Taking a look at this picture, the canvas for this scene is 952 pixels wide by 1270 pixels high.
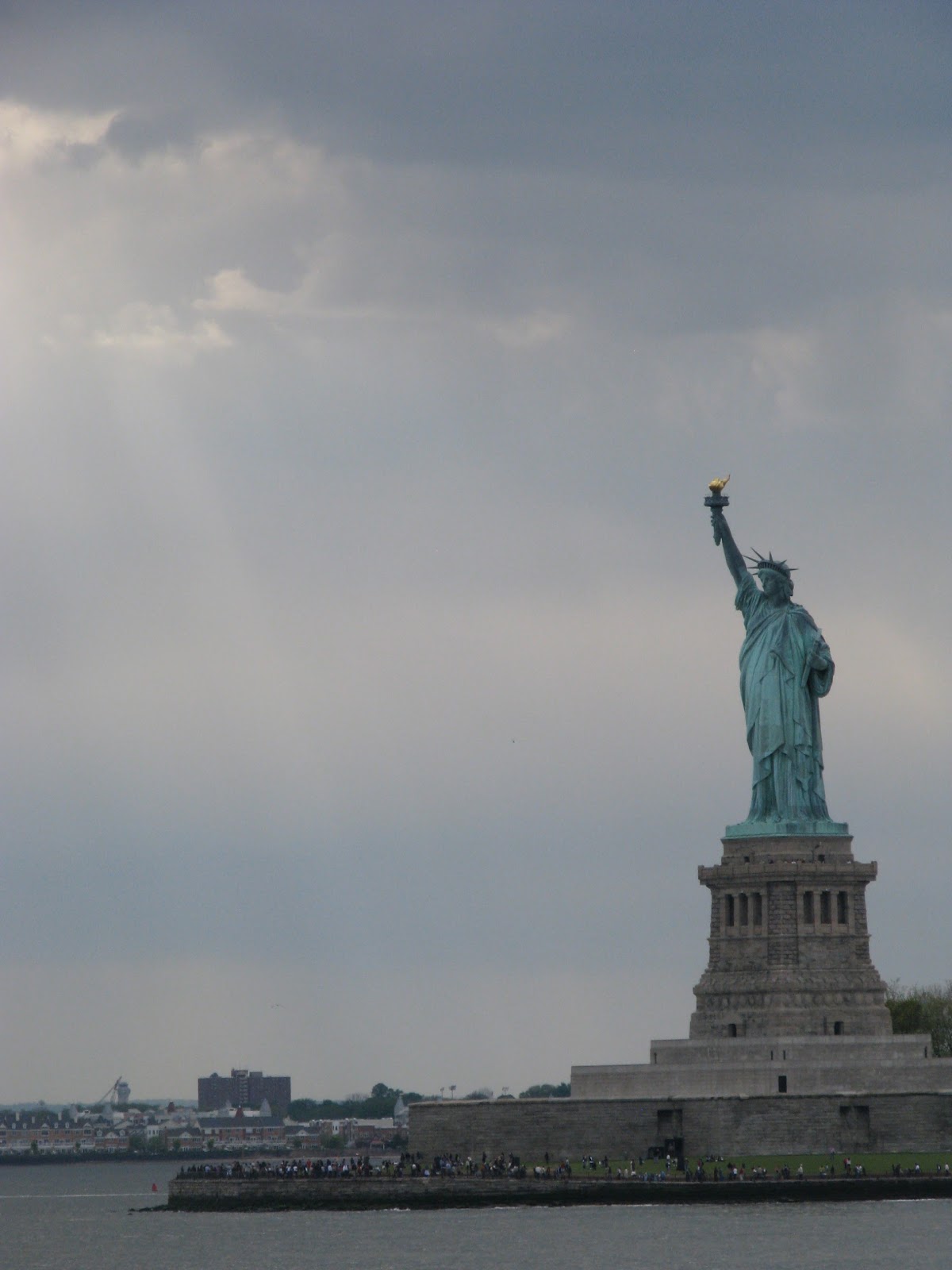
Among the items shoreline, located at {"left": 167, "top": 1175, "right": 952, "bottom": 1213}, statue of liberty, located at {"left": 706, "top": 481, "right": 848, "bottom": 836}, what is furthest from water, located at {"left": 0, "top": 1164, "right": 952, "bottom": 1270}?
statue of liberty, located at {"left": 706, "top": 481, "right": 848, "bottom": 836}

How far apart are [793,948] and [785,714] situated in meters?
6.33

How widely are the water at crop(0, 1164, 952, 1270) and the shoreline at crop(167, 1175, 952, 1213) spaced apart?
343mm

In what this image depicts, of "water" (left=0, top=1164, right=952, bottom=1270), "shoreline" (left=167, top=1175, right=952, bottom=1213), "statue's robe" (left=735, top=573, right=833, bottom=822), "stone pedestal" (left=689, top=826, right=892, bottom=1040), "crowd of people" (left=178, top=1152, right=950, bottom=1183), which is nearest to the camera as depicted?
"water" (left=0, top=1164, right=952, bottom=1270)

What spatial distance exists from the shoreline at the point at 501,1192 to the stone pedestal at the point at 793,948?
7.28 m

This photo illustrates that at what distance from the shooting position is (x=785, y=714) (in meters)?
81.5

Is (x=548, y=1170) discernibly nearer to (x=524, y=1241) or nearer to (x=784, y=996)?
(x=524, y=1241)

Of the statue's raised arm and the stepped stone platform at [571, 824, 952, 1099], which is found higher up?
the statue's raised arm

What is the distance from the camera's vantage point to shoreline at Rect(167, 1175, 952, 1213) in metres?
71.1

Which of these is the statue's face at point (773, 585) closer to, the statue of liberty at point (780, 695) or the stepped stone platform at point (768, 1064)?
the statue of liberty at point (780, 695)

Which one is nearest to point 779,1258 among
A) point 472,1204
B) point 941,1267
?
point 941,1267

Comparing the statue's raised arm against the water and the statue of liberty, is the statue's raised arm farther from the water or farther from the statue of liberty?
the water

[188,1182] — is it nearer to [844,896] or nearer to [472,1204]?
[472,1204]

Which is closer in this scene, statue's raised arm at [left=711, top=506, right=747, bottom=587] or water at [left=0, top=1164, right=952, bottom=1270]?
water at [left=0, top=1164, right=952, bottom=1270]

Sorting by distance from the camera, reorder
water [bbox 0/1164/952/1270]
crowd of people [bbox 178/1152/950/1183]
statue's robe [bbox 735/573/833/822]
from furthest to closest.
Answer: statue's robe [bbox 735/573/833/822] < crowd of people [bbox 178/1152/950/1183] < water [bbox 0/1164/952/1270]
